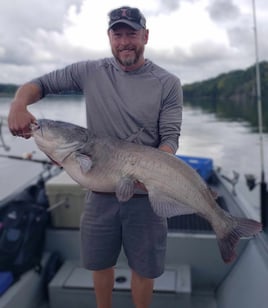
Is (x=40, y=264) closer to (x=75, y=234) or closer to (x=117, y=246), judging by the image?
(x=75, y=234)

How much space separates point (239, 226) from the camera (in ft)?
9.78

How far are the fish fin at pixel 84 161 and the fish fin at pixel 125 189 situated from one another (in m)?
0.28

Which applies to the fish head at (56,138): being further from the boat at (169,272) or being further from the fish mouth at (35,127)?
the boat at (169,272)

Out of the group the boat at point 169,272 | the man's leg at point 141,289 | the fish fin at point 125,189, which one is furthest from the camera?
the boat at point 169,272

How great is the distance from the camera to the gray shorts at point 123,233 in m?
3.27

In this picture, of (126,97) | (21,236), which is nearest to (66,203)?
(21,236)

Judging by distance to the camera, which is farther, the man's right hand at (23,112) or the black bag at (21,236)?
the black bag at (21,236)

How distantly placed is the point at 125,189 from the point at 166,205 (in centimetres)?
37

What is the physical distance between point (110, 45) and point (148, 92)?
0.51m

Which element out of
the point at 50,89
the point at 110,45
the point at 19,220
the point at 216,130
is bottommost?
the point at 216,130

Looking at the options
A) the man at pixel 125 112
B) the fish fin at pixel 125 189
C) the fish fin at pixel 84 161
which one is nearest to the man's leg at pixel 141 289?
the man at pixel 125 112

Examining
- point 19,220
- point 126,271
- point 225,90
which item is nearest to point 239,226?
point 126,271

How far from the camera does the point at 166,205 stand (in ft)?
9.66

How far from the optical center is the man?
3.07m
